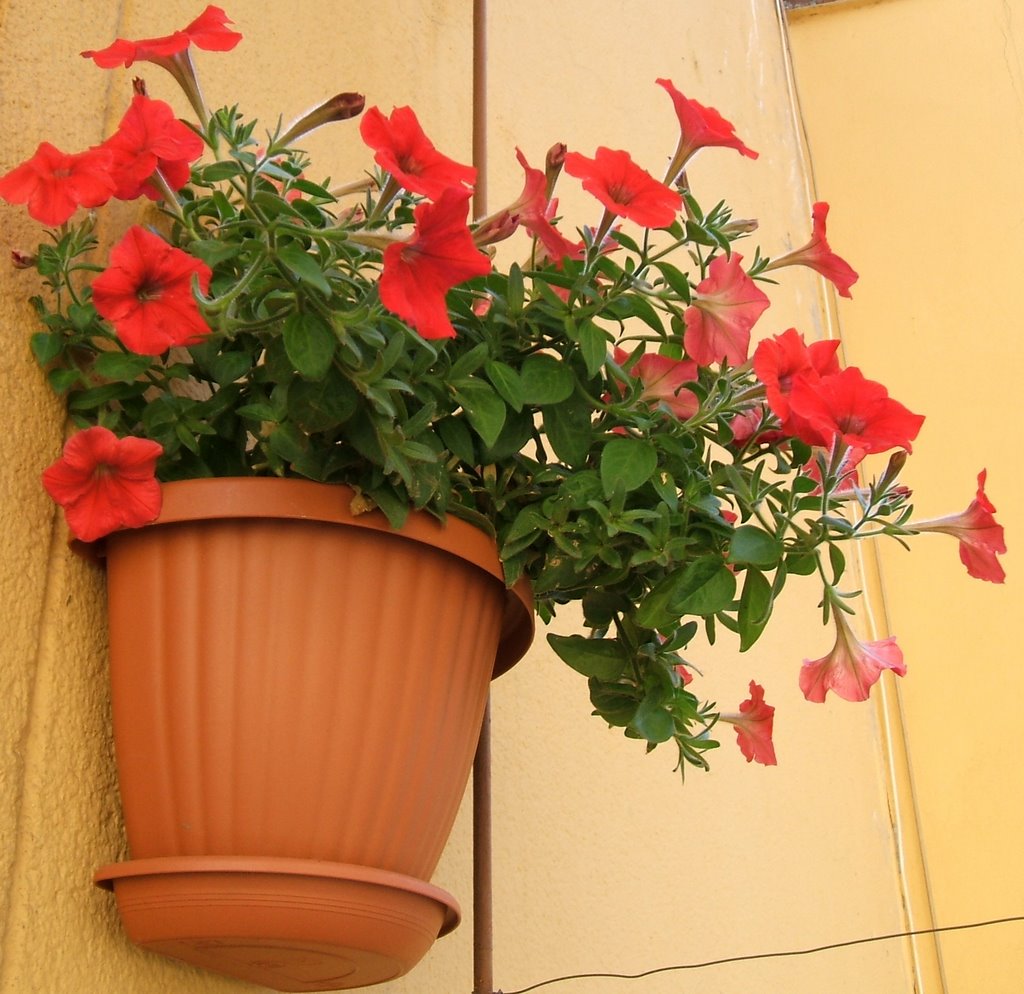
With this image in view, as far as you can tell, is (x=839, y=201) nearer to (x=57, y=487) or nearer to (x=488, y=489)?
(x=488, y=489)

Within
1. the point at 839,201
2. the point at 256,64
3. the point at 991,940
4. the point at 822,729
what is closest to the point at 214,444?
the point at 256,64

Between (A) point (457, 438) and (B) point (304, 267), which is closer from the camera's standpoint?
(B) point (304, 267)

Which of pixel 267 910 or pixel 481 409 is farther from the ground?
pixel 481 409

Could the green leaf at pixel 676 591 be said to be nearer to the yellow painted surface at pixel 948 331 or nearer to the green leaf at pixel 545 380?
the green leaf at pixel 545 380

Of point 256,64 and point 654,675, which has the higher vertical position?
point 256,64

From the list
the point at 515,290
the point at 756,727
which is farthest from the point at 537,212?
the point at 756,727

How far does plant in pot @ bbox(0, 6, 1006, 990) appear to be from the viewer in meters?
0.65

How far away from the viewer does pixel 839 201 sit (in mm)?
2596

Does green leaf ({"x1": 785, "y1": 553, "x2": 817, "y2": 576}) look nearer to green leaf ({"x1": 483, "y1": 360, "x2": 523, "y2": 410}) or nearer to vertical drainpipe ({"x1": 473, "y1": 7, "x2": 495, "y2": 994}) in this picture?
green leaf ({"x1": 483, "y1": 360, "x2": 523, "y2": 410})

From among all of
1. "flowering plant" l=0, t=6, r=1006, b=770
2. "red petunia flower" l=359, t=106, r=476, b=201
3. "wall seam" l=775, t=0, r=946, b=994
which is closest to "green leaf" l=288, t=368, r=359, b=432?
"flowering plant" l=0, t=6, r=1006, b=770

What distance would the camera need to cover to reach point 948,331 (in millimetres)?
2406

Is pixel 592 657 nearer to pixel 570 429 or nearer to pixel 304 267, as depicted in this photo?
pixel 570 429

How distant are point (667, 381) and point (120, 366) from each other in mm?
320

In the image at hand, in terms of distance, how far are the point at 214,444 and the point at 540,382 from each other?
19 centimetres
